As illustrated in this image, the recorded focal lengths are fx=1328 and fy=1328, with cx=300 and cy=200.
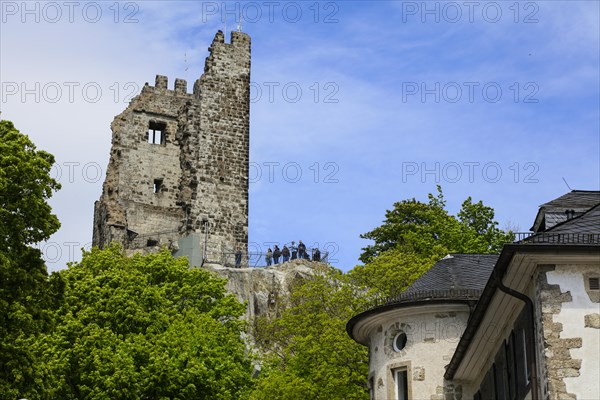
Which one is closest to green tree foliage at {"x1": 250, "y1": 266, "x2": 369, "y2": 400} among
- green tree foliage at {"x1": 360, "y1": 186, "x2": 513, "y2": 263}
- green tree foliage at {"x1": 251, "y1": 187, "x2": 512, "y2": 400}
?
green tree foliage at {"x1": 251, "y1": 187, "x2": 512, "y2": 400}

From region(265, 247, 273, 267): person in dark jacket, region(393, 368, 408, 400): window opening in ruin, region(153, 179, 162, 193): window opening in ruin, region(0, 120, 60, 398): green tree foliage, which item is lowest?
region(393, 368, 408, 400): window opening in ruin

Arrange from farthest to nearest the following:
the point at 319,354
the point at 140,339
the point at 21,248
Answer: the point at 319,354 → the point at 140,339 → the point at 21,248

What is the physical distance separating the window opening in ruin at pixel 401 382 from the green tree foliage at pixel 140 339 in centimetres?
1250

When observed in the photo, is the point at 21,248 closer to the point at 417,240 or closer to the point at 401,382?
the point at 401,382

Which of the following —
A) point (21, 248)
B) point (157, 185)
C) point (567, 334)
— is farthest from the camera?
point (157, 185)

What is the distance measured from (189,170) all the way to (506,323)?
149 ft

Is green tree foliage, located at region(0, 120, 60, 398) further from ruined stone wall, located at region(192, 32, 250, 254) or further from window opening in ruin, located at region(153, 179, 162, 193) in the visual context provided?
window opening in ruin, located at region(153, 179, 162, 193)

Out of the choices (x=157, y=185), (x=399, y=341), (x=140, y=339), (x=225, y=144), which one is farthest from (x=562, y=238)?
(x=157, y=185)

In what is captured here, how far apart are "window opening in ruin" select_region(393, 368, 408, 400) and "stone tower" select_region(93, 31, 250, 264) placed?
34.6 meters

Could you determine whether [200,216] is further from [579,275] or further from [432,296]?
[579,275]

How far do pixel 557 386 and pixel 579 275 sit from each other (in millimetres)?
1775

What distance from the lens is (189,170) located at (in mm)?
67188

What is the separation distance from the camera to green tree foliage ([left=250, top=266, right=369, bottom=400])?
1718 inches

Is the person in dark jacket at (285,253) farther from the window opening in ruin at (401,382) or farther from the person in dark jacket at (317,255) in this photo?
the window opening in ruin at (401,382)
